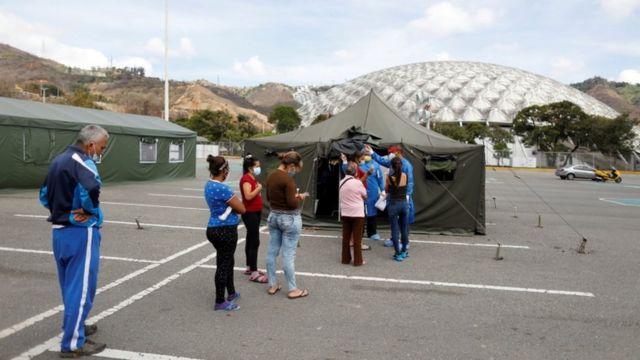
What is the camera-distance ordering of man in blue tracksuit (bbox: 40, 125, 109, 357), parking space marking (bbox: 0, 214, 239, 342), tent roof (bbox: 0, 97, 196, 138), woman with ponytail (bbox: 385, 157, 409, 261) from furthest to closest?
tent roof (bbox: 0, 97, 196, 138)
woman with ponytail (bbox: 385, 157, 409, 261)
parking space marking (bbox: 0, 214, 239, 342)
man in blue tracksuit (bbox: 40, 125, 109, 357)

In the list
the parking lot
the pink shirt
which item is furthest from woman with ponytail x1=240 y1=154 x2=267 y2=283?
the pink shirt

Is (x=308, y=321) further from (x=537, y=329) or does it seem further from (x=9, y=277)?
(x=9, y=277)

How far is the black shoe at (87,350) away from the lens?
3465 mm

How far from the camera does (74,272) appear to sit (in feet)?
11.1

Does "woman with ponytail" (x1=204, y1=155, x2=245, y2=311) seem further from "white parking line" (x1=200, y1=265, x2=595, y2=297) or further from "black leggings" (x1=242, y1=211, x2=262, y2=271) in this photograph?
"white parking line" (x1=200, y1=265, x2=595, y2=297)

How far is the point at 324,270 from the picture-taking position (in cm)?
626

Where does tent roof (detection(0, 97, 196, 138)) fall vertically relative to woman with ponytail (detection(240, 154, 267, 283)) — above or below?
above

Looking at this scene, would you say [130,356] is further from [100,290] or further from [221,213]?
[100,290]

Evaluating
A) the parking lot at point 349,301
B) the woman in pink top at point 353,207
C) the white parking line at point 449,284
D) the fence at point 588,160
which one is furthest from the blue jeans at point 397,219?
the fence at point 588,160

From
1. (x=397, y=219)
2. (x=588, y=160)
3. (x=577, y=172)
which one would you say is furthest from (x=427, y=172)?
(x=588, y=160)

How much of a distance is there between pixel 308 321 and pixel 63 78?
15266 centimetres

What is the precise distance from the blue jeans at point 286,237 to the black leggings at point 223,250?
59cm

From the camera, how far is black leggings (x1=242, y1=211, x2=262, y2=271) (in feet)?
18.3

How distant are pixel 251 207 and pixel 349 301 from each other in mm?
1639
